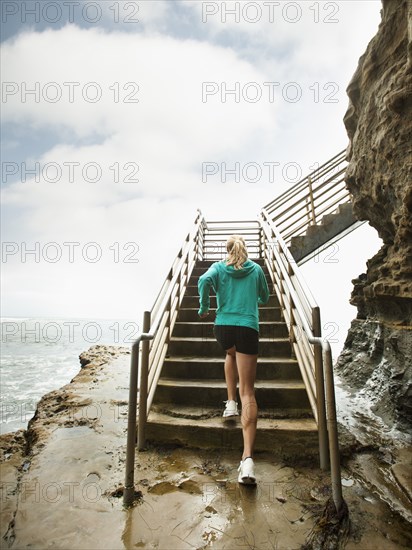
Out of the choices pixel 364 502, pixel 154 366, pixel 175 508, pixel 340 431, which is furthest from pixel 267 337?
pixel 175 508

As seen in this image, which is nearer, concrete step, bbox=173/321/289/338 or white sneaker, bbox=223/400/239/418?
white sneaker, bbox=223/400/239/418

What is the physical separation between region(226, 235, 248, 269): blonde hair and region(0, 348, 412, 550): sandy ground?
1724mm

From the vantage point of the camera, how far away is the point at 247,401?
8.18 ft

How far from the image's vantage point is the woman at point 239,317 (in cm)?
255

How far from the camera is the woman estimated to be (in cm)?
255

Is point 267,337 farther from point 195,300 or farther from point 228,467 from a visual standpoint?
point 228,467

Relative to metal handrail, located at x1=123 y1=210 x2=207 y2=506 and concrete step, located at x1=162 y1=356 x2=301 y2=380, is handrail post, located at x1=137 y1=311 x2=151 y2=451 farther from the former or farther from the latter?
concrete step, located at x1=162 y1=356 x2=301 y2=380

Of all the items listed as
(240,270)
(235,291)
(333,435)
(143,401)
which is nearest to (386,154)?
(240,270)

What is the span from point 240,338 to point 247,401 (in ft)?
1.66

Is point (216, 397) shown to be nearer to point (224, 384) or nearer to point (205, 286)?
point (224, 384)

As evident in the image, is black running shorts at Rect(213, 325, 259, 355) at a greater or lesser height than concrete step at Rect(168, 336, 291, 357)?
greater

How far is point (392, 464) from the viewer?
8.86 feet
